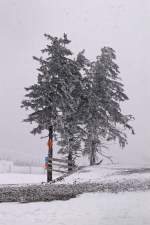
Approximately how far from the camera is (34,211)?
53.8 ft

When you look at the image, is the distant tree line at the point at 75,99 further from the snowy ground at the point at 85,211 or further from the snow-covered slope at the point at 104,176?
the snowy ground at the point at 85,211

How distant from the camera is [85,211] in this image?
16.1 m

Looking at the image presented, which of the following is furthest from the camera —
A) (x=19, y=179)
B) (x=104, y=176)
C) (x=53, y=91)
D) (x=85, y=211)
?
(x=19, y=179)

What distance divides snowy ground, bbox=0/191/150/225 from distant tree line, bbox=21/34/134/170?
55.4ft

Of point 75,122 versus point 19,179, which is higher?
point 75,122

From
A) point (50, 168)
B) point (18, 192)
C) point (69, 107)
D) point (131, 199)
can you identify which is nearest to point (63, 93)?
point (69, 107)

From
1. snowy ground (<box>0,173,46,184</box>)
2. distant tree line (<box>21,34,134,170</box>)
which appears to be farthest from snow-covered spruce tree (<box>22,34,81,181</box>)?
snowy ground (<box>0,173,46,184</box>)

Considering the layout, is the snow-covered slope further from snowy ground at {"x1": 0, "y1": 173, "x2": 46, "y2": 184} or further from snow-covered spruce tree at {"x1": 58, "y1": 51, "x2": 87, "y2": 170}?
snowy ground at {"x1": 0, "y1": 173, "x2": 46, "y2": 184}

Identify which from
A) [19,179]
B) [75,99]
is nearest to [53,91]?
[75,99]

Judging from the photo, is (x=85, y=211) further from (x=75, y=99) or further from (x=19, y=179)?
(x=19, y=179)

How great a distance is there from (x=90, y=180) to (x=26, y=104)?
11804 millimetres

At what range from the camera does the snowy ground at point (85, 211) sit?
15.0m

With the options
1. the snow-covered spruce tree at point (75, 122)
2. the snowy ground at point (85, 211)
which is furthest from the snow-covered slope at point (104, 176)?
the snow-covered spruce tree at point (75, 122)

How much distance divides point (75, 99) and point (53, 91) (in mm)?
3622
